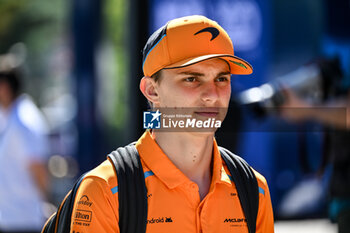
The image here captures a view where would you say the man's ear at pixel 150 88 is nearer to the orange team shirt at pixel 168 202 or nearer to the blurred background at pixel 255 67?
the orange team shirt at pixel 168 202

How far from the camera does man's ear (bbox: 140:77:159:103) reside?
7.36 ft

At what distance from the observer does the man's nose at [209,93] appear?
2.11 metres

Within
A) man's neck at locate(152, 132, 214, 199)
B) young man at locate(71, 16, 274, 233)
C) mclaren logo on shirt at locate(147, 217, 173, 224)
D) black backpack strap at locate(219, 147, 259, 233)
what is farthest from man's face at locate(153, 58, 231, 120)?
mclaren logo on shirt at locate(147, 217, 173, 224)

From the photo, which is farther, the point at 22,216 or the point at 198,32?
the point at 22,216

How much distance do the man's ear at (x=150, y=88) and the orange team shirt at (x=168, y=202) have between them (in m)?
0.13

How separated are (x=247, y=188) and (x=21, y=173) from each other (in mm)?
2729

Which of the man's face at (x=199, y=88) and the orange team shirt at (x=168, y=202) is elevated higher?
the man's face at (x=199, y=88)

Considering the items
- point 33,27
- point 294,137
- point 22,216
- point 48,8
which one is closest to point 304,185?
point 294,137

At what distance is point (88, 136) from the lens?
7324 millimetres

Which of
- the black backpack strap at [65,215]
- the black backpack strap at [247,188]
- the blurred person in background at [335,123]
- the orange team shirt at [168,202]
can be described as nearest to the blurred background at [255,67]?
the blurred person in background at [335,123]

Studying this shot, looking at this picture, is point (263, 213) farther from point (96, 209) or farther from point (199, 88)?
point (96, 209)

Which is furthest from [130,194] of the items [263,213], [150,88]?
[263,213]

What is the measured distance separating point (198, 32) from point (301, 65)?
177 inches

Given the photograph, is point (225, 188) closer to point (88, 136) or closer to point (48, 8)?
point (88, 136)
